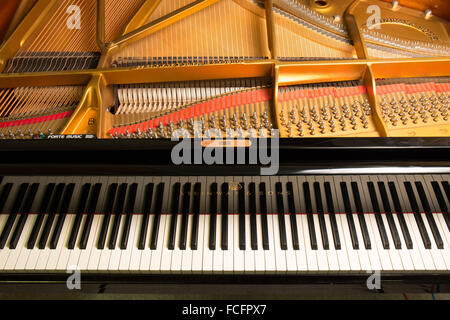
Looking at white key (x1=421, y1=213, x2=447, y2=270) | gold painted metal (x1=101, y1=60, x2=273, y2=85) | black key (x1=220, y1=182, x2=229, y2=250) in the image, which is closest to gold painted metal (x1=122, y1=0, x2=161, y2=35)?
gold painted metal (x1=101, y1=60, x2=273, y2=85)

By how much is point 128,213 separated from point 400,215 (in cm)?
146

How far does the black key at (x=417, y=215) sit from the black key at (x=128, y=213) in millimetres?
1390

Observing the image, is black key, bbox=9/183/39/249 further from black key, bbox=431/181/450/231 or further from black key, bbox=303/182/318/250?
black key, bbox=431/181/450/231

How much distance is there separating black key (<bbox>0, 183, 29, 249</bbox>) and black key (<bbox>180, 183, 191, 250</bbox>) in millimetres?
818

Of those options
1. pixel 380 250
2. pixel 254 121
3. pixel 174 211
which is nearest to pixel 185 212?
pixel 174 211

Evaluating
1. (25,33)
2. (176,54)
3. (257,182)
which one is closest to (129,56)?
(176,54)

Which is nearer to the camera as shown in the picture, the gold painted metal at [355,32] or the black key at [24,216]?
the black key at [24,216]

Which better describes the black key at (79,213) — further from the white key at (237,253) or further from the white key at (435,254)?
the white key at (435,254)

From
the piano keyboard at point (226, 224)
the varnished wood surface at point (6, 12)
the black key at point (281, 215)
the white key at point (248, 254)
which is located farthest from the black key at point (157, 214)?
the varnished wood surface at point (6, 12)

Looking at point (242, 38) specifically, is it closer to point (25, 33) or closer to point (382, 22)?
point (382, 22)

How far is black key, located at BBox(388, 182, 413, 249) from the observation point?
191 cm

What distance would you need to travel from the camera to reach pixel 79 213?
2.02 meters

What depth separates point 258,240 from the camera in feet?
6.36

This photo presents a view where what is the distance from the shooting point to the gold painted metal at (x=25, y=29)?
2.58 metres
